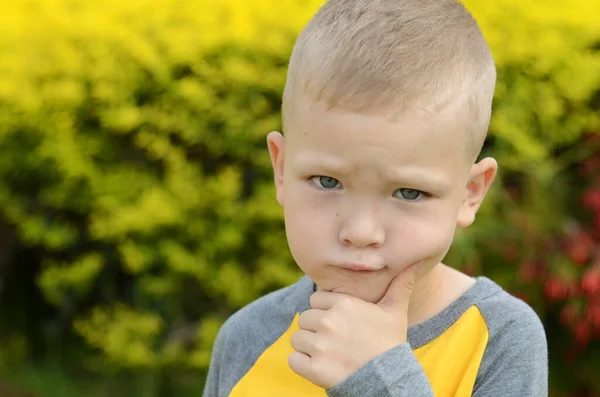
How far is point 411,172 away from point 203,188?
2.84m

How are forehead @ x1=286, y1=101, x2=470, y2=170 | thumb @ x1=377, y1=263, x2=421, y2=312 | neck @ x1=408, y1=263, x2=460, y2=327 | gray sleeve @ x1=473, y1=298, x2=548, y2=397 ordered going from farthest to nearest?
1. neck @ x1=408, y1=263, x2=460, y2=327
2. gray sleeve @ x1=473, y1=298, x2=548, y2=397
3. thumb @ x1=377, y1=263, x2=421, y2=312
4. forehead @ x1=286, y1=101, x2=470, y2=170

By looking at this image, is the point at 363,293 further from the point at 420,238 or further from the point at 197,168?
the point at 197,168

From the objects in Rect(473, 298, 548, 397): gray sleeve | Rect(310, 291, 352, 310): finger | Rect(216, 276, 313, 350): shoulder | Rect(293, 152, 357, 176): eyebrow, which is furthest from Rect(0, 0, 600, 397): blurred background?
Rect(293, 152, 357, 176): eyebrow

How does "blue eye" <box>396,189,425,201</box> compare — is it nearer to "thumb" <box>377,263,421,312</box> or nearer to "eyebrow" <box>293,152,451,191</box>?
"eyebrow" <box>293,152,451,191</box>

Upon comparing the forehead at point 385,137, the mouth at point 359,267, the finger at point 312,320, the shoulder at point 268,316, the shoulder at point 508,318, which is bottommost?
the shoulder at point 268,316

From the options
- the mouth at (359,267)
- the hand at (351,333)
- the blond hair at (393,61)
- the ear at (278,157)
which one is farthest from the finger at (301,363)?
the blond hair at (393,61)

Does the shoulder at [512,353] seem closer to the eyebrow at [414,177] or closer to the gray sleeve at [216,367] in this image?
the eyebrow at [414,177]

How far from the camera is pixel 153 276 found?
4758 millimetres

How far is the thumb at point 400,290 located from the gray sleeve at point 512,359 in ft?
0.80

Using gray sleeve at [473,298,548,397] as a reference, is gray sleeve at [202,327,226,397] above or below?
below

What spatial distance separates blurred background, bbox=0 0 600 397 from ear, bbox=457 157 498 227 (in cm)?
207

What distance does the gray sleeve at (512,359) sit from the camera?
193 centimetres

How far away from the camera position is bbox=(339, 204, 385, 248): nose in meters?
1.74

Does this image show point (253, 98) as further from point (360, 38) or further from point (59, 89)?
point (360, 38)
